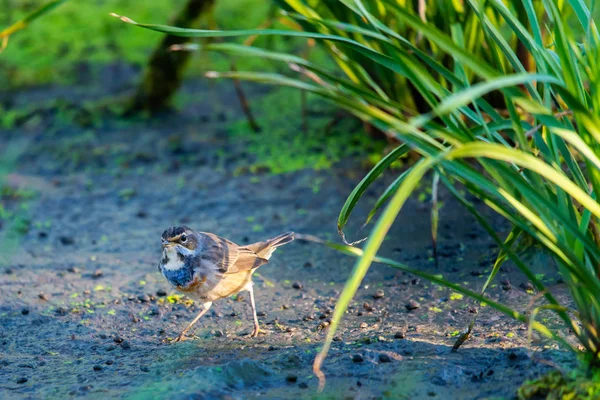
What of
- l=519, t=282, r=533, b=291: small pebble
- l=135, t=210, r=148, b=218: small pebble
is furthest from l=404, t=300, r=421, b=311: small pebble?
l=135, t=210, r=148, b=218: small pebble

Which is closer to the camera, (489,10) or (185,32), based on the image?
(185,32)

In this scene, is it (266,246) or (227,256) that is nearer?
(227,256)

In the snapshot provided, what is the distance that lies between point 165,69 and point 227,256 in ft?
14.9

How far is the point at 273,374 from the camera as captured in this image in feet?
12.1

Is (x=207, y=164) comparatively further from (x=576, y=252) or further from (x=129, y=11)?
(x=576, y=252)

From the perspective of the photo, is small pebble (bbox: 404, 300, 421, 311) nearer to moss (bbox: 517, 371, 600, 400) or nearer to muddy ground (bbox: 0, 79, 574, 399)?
muddy ground (bbox: 0, 79, 574, 399)

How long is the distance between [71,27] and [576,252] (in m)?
9.32

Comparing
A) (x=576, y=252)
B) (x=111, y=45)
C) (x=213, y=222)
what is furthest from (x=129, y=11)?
(x=576, y=252)

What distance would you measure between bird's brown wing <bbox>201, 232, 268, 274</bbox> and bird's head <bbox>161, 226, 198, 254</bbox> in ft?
0.31

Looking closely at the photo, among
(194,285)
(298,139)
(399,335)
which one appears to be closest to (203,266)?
(194,285)

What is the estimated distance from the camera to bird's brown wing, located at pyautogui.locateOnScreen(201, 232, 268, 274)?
462 centimetres

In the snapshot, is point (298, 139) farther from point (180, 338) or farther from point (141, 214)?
point (180, 338)

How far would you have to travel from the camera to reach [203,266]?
4.57 metres

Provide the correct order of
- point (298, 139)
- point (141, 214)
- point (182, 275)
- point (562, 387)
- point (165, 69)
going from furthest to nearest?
1. point (165, 69)
2. point (298, 139)
3. point (141, 214)
4. point (182, 275)
5. point (562, 387)
